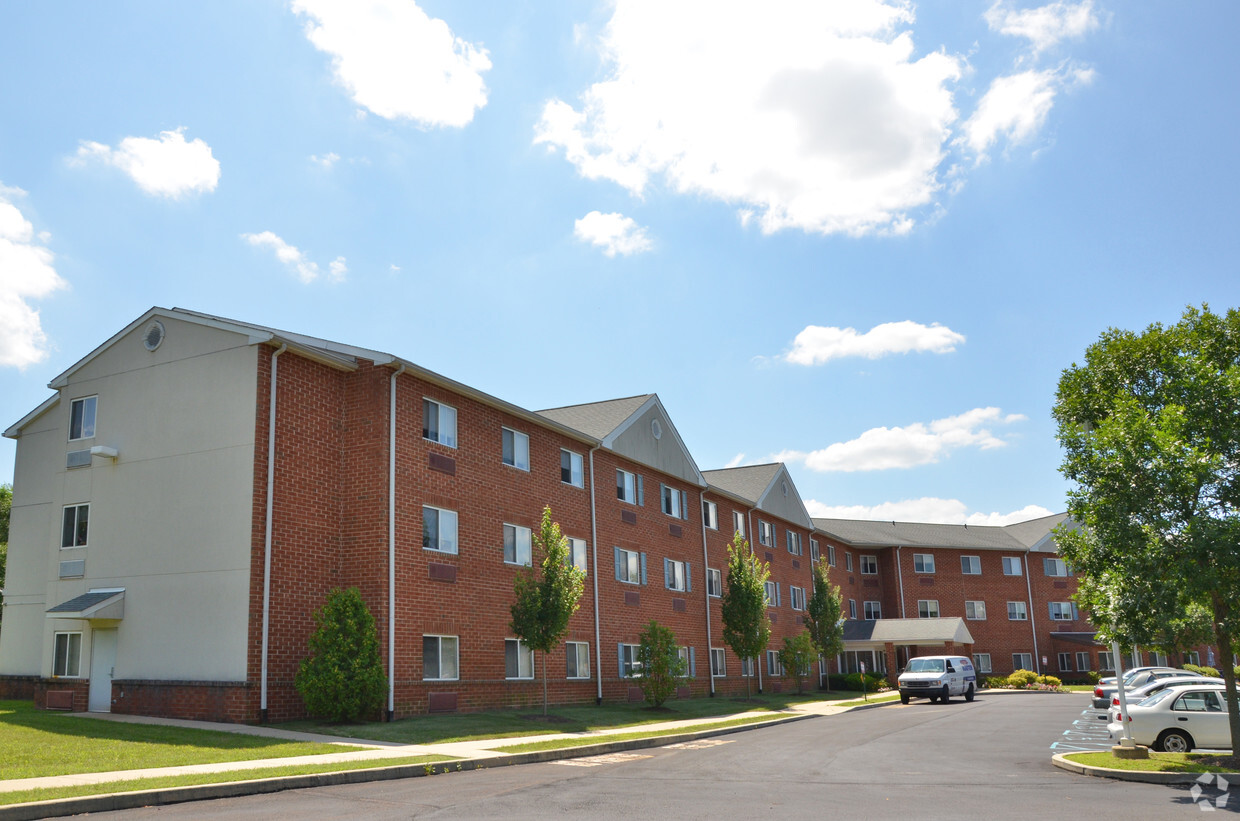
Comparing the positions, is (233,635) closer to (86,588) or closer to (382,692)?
(382,692)

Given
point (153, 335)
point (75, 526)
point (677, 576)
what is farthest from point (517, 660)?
point (153, 335)

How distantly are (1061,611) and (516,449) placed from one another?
49692 mm

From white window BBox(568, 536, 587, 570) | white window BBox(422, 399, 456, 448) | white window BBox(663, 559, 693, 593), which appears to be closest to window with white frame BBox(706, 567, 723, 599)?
Answer: white window BBox(663, 559, 693, 593)

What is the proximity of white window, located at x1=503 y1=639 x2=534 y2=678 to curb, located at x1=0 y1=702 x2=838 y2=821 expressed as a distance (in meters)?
6.96

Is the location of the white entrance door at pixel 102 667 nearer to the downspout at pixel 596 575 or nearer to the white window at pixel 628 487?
the downspout at pixel 596 575

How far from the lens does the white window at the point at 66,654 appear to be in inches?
918

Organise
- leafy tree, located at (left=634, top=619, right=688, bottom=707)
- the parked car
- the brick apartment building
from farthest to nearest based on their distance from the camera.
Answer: leafy tree, located at (left=634, top=619, right=688, bottom=707) < the brick apartment building < the parked car

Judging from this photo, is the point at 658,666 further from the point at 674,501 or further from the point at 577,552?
the point at 674,501

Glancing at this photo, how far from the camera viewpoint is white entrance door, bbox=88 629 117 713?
73.1ft

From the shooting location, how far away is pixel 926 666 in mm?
40656

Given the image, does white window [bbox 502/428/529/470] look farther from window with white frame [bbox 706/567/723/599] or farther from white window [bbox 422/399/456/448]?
window with white frame [bbox 706/567/723/599]

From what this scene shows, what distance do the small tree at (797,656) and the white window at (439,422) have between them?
2372cm

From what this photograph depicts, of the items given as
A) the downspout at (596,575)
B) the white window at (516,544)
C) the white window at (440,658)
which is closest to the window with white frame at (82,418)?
the white window at (440,658)

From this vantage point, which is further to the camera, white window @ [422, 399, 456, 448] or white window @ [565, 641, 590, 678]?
white window @ [565, 641, 590, 678]
